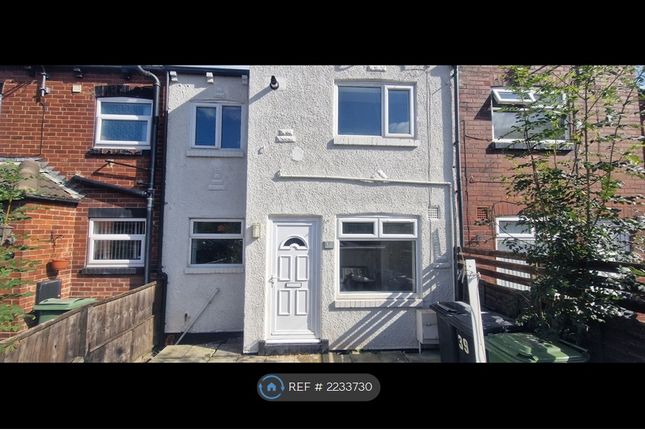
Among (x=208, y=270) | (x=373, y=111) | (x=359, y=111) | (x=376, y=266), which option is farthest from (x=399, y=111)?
(x=208, y=270)

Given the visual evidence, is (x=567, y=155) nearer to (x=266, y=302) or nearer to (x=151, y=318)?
(x=266, y=302)

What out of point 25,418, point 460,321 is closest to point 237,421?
point 25,418

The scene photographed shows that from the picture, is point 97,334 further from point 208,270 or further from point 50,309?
point 208,270

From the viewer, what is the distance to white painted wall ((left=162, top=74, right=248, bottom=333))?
4.43 meters

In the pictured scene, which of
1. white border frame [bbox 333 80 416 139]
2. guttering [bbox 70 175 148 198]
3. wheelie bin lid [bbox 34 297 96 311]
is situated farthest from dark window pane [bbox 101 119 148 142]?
white border frame [bbox 333 80 416 139]

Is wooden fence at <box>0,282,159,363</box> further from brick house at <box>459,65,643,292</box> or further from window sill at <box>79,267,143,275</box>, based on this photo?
brick house at <box>459,65,643,292</box>

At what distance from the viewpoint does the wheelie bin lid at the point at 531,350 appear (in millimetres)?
2076

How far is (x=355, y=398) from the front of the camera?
1.21 meters

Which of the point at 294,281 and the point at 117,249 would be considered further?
the point at 117,249

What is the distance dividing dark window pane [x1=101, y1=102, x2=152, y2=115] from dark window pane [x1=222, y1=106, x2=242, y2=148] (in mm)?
1276

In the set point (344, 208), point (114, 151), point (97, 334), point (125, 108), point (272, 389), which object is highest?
point (125, 108)

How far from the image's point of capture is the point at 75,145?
4516 millimetres

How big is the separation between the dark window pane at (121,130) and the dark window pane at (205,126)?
894 mm

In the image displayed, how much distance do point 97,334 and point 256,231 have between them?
2.08 meters
